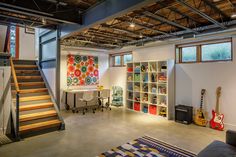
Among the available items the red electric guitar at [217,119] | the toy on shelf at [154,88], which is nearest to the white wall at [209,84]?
the red electric guitar at [217,119]

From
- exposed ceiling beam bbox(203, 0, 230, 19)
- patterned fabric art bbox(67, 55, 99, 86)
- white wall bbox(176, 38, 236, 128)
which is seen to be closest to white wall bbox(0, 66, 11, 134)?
patterned fabric art bbox(67, 55, 99, 86)

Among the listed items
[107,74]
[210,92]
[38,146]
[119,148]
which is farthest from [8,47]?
[210,92]

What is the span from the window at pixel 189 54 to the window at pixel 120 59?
2.45 meters

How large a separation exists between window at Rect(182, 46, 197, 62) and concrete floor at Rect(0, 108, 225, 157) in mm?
2064

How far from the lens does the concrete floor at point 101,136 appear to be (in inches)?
129

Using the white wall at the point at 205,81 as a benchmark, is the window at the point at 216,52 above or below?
above

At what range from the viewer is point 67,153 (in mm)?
3158

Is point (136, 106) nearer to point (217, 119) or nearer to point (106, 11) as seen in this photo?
point (217, 119)

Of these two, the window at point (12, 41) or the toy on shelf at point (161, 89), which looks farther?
the window at point (12, 41)

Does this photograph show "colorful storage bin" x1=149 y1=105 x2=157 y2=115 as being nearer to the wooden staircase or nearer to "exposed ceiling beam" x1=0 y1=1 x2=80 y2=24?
the wooden staircase

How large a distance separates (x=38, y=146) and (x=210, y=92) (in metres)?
4.61

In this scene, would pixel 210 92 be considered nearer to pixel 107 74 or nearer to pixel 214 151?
pixel 214 151

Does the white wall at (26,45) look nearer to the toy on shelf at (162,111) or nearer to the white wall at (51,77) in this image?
the white wall at (51,77)

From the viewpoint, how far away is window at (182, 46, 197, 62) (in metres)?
5.23
